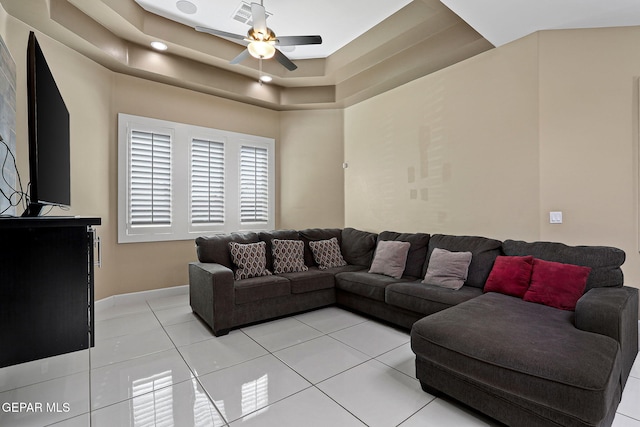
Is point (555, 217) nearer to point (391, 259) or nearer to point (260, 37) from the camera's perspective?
point (391, 259)

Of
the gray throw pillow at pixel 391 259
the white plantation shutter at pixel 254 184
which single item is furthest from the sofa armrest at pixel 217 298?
the white plantation shutter at pixel 254 184

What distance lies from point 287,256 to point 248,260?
54cm

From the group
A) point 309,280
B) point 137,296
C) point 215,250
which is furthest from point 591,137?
point 137,296

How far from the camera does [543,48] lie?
3.08 meters

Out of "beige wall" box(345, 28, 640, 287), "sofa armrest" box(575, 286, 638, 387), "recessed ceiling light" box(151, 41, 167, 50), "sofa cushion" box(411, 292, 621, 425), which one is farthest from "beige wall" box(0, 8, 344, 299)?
"sofa armrest" box(575, 286, 638, 387)

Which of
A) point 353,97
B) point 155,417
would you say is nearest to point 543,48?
point 353,97

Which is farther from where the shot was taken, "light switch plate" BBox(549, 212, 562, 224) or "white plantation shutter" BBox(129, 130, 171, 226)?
"white plantation shutter" BBox(129, 130, 171, 226)

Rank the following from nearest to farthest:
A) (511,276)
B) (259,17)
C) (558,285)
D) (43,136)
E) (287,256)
→ 1. (43,136)
2. (558,285)
3. (511,276)
4. (259,17)
5. (287,256)

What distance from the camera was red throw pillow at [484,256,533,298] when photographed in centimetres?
261

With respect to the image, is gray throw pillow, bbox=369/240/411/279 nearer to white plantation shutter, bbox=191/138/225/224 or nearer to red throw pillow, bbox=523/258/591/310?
red throw pillow, bbox=523/258/591/310

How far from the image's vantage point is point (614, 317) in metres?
1.82

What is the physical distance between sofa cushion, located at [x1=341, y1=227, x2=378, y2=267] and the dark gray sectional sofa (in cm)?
30

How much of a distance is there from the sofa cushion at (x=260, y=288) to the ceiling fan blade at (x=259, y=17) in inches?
100

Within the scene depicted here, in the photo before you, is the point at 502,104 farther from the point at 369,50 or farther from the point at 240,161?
the point at 240,161
